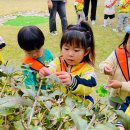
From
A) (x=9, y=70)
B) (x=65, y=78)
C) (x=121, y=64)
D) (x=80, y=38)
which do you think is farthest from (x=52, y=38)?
(x=9, y=70)

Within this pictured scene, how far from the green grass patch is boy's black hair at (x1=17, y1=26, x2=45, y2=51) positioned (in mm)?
4829

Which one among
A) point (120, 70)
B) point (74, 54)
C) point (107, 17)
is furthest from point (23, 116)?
point (107, 17)

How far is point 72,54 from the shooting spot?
172cm

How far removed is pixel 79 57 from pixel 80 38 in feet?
0.38

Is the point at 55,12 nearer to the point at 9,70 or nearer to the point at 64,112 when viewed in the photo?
the point at 9,70

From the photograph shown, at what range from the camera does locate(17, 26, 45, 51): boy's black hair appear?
2.03 metres

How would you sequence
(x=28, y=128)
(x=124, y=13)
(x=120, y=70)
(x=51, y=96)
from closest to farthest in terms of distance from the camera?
(x=28, y=128) < (x=51, y=96) < (x=120, y=70) < (x=124, y=13)

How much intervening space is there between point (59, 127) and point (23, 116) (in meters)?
0.11

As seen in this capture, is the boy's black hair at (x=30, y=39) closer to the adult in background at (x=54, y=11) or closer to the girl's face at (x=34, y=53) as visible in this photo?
the girl's face at (x=34, y=53)

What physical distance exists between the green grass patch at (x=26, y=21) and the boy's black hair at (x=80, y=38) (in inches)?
201

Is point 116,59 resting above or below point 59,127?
below

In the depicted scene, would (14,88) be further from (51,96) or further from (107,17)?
(107,17)

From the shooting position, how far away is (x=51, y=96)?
101cm

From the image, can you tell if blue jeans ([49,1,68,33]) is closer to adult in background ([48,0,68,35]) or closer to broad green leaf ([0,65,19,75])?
adult in background ([48,0,68,35])
